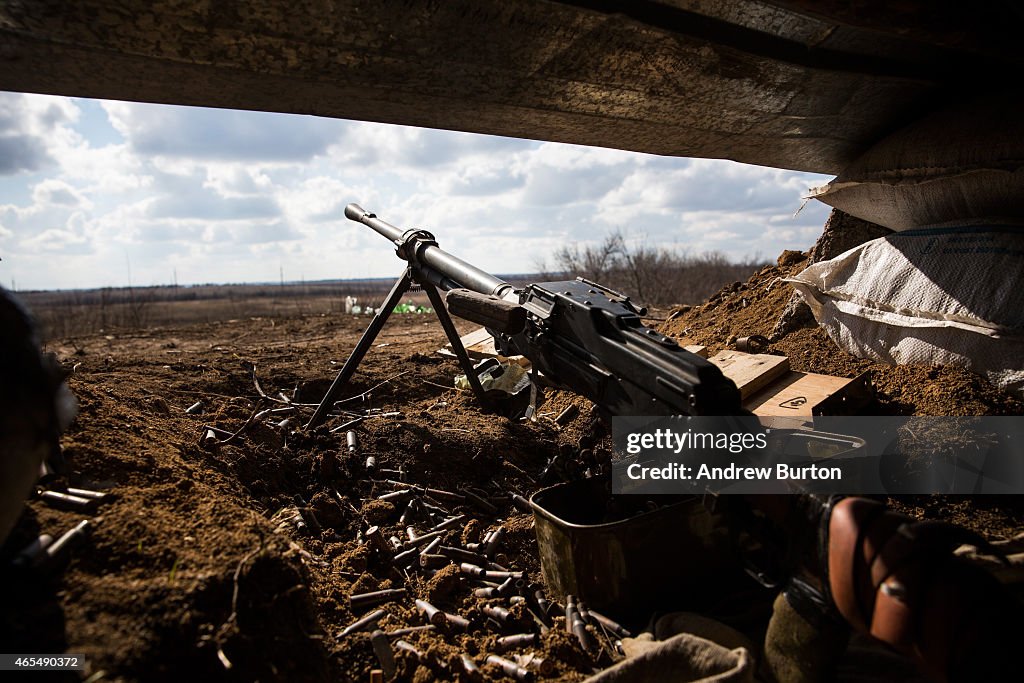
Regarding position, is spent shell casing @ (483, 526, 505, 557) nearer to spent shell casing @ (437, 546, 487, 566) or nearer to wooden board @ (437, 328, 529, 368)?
spent shell casing @ (437, 546, 487, 566)

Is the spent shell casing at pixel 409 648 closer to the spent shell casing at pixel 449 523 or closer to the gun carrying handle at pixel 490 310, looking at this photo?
the spent shell casing at pixel 449 523

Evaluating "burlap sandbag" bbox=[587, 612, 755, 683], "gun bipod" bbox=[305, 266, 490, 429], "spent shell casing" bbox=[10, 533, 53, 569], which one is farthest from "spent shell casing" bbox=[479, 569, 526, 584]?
"gun bipod" bbox=[305, 266, 490, 429]

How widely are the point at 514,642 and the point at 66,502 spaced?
1905mm

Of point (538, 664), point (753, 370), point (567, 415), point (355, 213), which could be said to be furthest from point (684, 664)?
point (355, 213)

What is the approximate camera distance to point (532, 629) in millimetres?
2639

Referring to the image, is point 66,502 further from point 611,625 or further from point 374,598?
point 611,625

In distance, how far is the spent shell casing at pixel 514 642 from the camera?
2502 millimetres

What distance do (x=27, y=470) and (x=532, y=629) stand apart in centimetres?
207

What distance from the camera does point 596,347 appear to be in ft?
8.91

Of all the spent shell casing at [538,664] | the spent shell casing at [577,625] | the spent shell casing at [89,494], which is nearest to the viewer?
the spent shell casing at [89,494]

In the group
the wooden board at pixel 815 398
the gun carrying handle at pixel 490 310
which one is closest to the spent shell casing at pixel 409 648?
the gun carrying handle at pixel 490 310

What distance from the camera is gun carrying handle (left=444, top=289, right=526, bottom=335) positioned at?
10.5 feet

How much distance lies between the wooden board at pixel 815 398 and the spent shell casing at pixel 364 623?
258 centimetres

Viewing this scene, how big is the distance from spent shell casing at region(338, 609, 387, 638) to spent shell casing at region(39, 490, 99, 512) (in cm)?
112
